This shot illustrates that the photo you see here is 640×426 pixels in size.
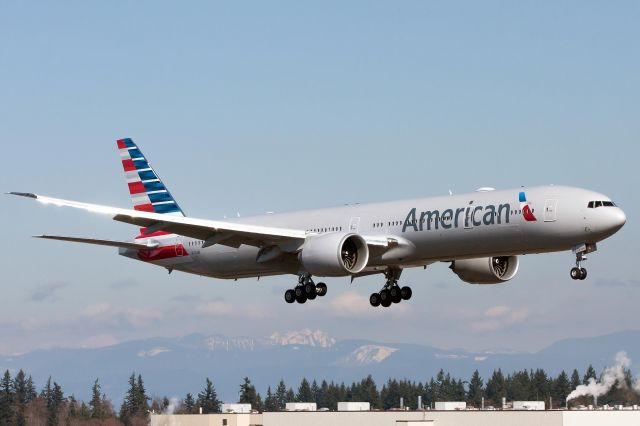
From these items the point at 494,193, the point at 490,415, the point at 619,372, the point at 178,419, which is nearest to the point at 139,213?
the point at 494,193

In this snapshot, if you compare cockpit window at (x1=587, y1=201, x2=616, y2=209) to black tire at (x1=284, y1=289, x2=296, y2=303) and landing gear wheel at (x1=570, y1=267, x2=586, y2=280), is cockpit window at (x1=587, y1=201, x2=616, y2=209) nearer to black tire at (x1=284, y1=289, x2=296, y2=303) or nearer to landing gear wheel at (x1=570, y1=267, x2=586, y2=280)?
landing gear wheel at (x1=570, y1=267, x2=586, y2=280)

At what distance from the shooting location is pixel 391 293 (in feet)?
256

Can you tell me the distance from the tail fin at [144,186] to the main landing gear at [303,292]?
15.0m

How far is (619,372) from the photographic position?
651ft

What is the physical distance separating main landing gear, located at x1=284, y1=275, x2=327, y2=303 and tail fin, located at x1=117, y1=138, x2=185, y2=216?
15015 mm

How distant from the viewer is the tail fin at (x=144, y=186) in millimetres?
88688

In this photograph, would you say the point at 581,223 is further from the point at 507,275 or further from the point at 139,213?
the point at 139,213

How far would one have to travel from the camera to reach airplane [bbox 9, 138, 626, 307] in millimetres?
66188

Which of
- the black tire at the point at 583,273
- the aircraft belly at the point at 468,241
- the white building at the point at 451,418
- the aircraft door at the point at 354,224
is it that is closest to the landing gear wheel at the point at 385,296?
the aircraft door at the point at 354,224

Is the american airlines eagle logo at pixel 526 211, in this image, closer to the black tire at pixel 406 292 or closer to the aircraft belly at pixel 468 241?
the aircraft belly at pixel 468 241

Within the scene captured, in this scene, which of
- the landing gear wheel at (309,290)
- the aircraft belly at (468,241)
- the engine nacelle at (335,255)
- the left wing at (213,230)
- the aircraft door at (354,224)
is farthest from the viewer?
the landing gear wheel at (309,290)

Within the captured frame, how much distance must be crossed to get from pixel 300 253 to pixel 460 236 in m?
10.2

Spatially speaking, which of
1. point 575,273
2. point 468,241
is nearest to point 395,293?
point 468,241

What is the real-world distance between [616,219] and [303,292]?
19506mm
